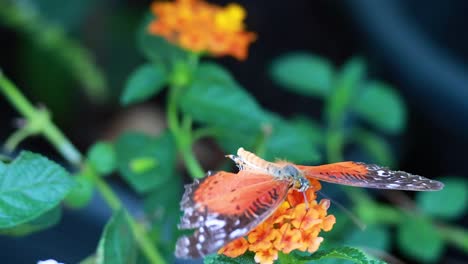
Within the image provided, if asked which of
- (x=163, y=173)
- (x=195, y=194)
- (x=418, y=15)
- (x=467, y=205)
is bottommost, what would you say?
(x=467, y=205)

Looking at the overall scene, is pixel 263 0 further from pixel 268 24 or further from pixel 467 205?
pixel 467 205

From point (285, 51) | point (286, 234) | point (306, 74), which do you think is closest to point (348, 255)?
point (286, 234)

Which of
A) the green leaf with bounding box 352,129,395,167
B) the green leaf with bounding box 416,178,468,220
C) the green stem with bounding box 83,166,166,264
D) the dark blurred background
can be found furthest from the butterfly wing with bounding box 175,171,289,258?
the green leaf with bounding box 352,129,395,167

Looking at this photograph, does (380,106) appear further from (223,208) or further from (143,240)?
(223,208)

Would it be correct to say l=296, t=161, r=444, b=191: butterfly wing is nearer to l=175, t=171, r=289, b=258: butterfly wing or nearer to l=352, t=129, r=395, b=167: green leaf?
l=175, t=171, r=289, b=258: butterfly wing

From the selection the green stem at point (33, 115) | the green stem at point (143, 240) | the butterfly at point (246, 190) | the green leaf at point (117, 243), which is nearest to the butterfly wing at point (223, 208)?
the butterfly at point (246, 190)

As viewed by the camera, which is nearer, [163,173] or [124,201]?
[163,173]

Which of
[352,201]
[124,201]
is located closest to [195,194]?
[124,201]
